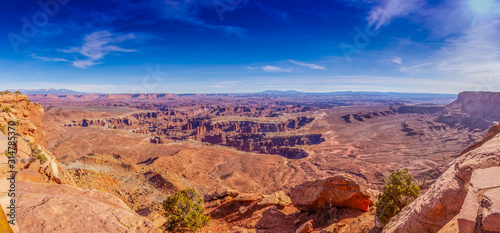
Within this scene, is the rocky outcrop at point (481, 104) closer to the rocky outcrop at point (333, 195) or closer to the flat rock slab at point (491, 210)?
the rocky outcrop at point (333, 195)

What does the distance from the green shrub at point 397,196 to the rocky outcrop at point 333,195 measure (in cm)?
302

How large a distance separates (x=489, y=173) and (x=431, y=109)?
183 m

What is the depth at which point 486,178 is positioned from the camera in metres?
3.37

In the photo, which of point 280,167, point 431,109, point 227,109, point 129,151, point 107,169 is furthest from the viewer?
point 227,109

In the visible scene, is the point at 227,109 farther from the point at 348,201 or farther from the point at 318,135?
the point at 348,201

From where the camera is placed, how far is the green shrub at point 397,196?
867 centimetres

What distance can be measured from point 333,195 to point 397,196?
407 centimetres

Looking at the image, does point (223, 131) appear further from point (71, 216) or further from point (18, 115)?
point (71, 216)

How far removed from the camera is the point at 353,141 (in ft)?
243

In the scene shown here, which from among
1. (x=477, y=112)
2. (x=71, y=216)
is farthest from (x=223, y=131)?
(x=477, y=112)

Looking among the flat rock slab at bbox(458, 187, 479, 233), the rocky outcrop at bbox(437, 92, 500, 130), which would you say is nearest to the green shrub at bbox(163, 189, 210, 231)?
the flat rock slab at bbox(458, 187, 479, 233)

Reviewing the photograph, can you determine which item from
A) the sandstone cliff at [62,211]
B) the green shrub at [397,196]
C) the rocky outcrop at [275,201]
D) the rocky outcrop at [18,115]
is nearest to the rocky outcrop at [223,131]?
the rocky outcrop at [275,201]

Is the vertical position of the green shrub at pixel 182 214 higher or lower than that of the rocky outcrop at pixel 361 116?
higher

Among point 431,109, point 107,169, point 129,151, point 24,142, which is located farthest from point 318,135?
point 431,109
